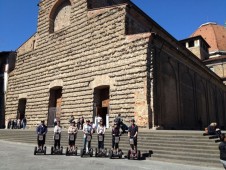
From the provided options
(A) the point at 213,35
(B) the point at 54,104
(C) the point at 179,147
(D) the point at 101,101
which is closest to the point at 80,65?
(D) the point at 101,101

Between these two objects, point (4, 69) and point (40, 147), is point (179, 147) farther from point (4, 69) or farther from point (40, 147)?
point (4, 69)

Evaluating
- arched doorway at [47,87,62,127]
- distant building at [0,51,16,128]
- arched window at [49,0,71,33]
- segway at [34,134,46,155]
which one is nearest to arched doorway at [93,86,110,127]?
arched doorway at [47,87,62,127]

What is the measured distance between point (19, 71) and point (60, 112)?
26.8 ft

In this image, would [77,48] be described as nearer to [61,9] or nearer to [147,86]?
[61,9]

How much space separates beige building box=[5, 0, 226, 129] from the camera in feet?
56.6

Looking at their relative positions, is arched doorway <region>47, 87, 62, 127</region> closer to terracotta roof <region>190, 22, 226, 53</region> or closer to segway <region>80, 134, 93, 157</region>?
segway <region>80, 134, 93, 157</region>

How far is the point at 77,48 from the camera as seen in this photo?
2186 centimetres

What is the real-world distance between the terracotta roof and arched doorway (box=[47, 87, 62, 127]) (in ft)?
111

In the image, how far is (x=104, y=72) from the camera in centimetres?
1912

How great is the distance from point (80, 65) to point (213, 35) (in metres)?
37.2

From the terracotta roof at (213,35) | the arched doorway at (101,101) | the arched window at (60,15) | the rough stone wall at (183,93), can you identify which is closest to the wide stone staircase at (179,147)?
the rough stone wall at (183,93)

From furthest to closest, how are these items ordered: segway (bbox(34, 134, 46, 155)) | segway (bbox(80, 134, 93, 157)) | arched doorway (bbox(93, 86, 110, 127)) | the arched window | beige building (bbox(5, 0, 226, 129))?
the arched window, arched doorway (bbox(93, 86, 110, 127)), beige building (bbox(5, 0, 226, 129)), segway (bbox(34, 134, 46, 155)), segway (bbox(80, 134, 93, 157))

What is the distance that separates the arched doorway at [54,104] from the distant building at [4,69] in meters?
8.09

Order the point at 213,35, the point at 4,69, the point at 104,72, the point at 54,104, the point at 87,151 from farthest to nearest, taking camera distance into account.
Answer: the point at 213,35 < the point at 4,69 < the point at 54,104 < the point at 104,72 < the point at 87,151
